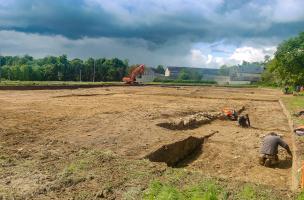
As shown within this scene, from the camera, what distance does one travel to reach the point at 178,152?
47.3 ft

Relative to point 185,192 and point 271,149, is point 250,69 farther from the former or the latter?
point 185,192

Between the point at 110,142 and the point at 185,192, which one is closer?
the point at 185,192

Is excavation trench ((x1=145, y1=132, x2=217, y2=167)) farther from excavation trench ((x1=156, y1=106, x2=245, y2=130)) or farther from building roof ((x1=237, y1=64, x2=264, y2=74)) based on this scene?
building roof ((x1=237, y1=64, x2=264, y2=74))

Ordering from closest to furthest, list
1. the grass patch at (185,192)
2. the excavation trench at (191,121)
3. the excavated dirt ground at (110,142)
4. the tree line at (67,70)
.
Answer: the grass patch at (185,192) → the excavated dirt ground at (110,142) → the excavation trench at (191,121) → the tree line at (67,70)

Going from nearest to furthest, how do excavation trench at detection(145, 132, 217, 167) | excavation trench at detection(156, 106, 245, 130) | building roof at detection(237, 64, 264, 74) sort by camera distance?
excavation trench at detection(145, 132, 217, 167) < excavation trench at detection(156, 106, 245, 130) < building roof at detection(237, 64, 264, 74)

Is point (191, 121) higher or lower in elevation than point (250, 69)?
lower

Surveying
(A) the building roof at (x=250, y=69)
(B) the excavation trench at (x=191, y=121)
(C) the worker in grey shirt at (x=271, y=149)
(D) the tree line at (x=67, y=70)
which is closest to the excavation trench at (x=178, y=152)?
(B) the excavation trench at (x=191, y=121)

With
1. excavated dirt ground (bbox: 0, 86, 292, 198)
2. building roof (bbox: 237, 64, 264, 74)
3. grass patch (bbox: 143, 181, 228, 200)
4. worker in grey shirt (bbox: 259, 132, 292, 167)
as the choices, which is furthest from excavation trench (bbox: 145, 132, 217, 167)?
building roof (bbox: 237, 64, 264, 74)

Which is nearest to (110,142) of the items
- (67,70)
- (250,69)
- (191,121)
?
(191,121)

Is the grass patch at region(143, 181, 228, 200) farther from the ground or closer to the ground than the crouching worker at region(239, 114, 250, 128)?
farther from the ground

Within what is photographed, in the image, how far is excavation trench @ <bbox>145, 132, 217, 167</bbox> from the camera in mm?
12746

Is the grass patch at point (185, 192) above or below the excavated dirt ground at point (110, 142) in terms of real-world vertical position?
above

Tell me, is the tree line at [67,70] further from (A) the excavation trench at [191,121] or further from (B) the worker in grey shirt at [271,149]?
(B) the worker in grey shirt at [271,149]

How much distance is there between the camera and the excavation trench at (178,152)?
12.7m
